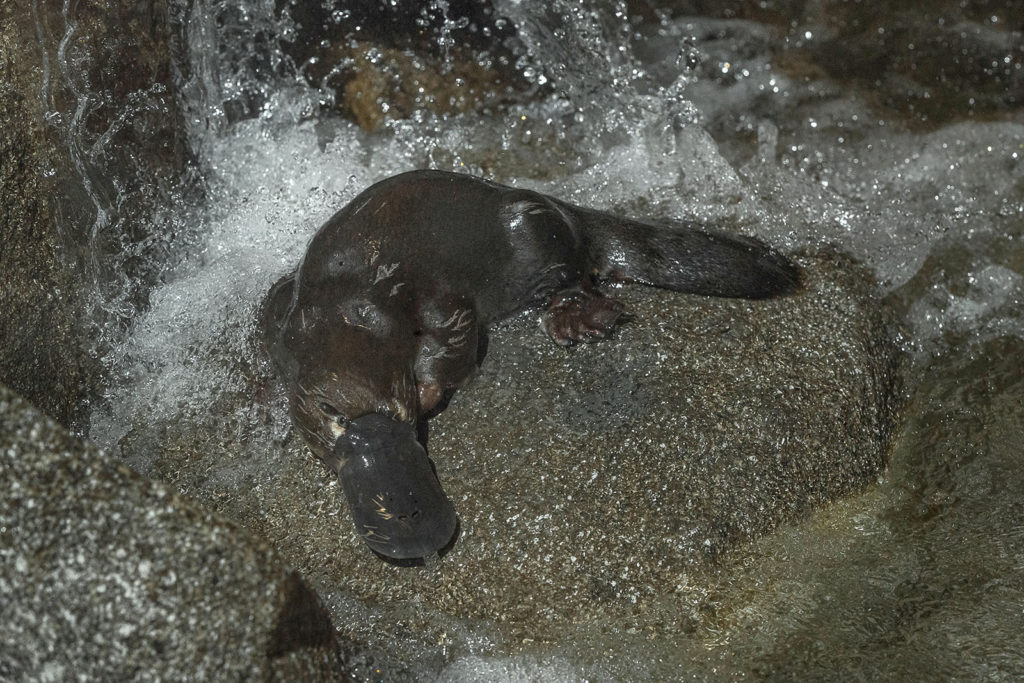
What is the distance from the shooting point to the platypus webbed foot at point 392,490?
268 centimetres

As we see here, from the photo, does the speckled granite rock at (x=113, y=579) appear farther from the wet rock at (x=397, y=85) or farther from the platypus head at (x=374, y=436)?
the wet rock at (x=397, y=85)

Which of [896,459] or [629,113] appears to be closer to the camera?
[896,459]

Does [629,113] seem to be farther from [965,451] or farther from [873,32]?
[965,451]

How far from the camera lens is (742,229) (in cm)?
388

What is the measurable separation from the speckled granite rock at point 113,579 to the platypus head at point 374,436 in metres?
0.59

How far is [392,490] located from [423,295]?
706 millimetres

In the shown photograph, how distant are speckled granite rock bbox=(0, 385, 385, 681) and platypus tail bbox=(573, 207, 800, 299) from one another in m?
1.79

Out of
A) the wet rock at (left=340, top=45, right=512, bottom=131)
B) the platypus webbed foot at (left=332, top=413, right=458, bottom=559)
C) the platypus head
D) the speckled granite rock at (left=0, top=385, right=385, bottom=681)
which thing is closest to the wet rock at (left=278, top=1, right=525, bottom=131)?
the wet rock at (left=340, top=45, right=512, bottom=131)

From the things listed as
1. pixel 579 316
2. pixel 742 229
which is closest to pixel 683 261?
pixel 579 316

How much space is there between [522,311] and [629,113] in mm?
1611

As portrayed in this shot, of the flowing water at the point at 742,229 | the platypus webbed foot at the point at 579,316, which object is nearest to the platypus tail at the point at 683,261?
the platypus webbed foot at the point at 579,316

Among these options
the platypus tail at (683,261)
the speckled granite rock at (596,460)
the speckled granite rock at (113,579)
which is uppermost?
the speckled granite rock at (113,579)

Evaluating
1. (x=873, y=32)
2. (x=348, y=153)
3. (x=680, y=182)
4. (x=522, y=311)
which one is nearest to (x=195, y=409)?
(x=522, y=311)

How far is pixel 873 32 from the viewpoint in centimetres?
498
